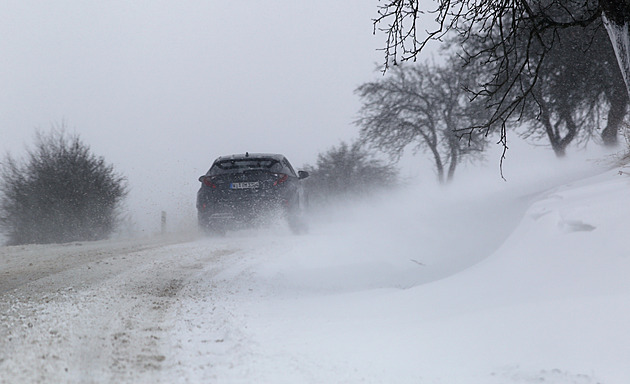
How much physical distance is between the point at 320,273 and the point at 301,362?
3.54m

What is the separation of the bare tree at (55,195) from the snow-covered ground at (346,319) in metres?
13.9

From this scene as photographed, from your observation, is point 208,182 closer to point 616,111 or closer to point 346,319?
point 346,319

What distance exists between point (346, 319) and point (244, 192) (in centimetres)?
667

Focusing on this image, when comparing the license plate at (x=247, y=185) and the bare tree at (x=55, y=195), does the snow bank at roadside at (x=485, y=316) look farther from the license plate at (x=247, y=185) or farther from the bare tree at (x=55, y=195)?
the bare tree at (x=55, y=195)

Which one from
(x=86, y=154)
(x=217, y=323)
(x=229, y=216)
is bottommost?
(x=217, y=323)

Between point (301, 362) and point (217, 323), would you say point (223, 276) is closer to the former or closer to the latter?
point (217, 323)

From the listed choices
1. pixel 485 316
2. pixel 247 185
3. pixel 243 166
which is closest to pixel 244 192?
pixel 247 185

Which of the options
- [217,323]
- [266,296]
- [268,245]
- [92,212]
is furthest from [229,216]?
[92,212]

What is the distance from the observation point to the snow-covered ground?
106 inches

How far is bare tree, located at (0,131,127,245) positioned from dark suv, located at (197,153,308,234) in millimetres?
11412

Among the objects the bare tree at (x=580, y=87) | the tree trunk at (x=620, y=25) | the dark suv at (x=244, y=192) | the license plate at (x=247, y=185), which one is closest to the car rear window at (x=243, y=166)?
the dark suv at (x=244, y=192)

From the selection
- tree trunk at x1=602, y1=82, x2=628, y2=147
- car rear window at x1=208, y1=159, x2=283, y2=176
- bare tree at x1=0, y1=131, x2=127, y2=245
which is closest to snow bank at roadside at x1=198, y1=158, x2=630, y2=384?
car rear window at x1=208, y1=159, x2=283, y2=176

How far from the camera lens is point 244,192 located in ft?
33.8

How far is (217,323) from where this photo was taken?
3.78 metres
